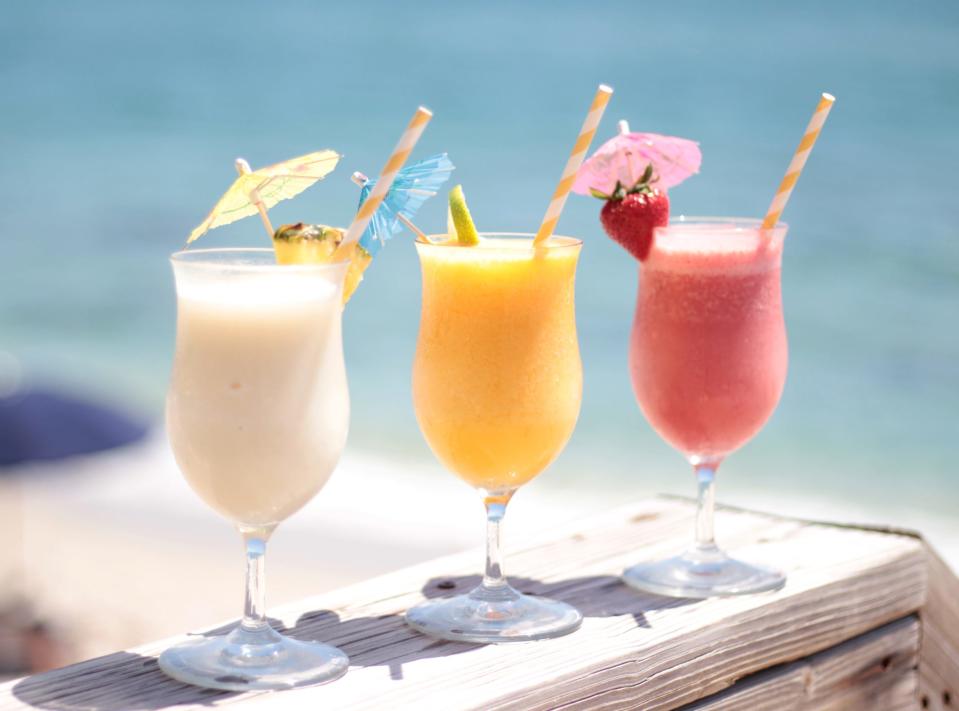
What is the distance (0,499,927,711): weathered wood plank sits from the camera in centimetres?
167

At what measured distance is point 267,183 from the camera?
170cm

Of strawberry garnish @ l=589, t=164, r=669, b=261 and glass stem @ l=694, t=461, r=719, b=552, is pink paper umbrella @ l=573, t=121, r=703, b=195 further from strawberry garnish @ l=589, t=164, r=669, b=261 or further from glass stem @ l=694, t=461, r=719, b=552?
glass stem @ l=694, t=461, r=719, b=552

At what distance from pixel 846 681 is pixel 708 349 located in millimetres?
564

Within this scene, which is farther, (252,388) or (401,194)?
(401,194)

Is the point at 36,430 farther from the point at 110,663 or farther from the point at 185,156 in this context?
the point at 185,156

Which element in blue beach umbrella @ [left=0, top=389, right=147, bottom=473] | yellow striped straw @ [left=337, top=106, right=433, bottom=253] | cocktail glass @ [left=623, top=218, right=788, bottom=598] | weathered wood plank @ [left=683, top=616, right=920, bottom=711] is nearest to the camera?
yellow striped straw @ [left=337, top=106, right=433, bottom=253]

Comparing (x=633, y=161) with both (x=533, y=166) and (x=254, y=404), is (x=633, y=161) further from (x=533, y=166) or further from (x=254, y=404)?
(x=533, y=166)

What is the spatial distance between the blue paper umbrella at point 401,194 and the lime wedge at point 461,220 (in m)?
0.06

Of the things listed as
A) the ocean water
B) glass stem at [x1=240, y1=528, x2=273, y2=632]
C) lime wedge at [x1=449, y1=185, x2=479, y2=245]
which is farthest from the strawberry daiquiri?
the ocean water

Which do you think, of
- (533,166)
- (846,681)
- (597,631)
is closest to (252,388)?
(597,631)

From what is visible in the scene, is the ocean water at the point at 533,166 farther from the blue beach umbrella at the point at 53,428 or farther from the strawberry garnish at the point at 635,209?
the strawberry garnish at the point at 635,209

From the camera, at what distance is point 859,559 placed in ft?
7.49

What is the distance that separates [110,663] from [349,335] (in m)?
8.11

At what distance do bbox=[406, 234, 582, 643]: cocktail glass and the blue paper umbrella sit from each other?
0.10 m
